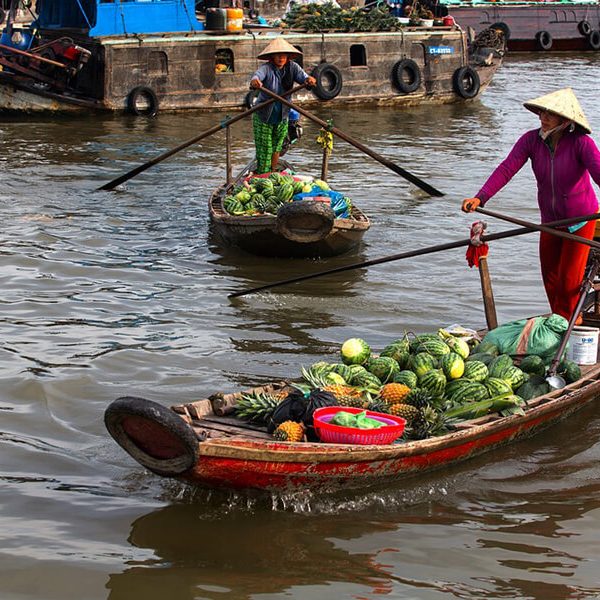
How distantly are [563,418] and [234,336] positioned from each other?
2.65 meters

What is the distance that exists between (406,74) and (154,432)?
16.5 meters

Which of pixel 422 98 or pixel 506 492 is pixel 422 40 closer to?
pixel 422 98

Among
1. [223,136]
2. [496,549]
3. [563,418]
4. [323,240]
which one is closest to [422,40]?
[223,136]

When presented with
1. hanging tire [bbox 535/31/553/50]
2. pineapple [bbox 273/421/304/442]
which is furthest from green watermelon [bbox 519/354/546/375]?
hanging tire [bbox 535/31/553/50]

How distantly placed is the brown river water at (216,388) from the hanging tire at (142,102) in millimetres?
2783

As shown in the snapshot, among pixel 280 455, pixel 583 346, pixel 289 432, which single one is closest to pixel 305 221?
pixel 583 346

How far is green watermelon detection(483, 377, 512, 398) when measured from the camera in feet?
19.2

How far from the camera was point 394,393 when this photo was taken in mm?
5641

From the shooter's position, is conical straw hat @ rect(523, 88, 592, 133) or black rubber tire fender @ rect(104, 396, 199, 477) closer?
black rubber tire fender @ rect(104, 396, 199, 477)

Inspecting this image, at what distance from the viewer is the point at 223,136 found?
1708cm

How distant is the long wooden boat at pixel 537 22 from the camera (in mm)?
28859

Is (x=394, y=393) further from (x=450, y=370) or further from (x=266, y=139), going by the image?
(x=266, y=139)

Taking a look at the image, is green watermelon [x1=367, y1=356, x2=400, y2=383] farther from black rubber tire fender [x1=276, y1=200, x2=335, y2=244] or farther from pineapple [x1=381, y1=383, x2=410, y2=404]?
black rubber tire fender [x1=276, y1=200, x2=335, y2=244]

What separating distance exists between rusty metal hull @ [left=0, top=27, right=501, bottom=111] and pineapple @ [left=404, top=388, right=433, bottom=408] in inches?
507
